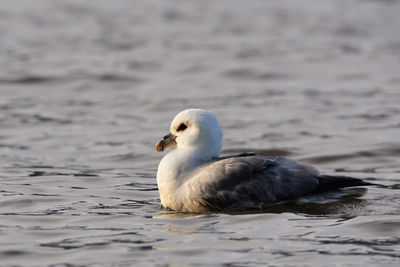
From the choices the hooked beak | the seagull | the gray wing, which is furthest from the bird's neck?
the hooked beak

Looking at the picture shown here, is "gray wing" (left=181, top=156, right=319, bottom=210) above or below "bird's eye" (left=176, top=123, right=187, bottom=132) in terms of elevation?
below

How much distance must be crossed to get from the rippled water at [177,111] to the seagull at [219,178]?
0.63ft

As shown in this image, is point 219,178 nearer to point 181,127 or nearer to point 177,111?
point 181,127

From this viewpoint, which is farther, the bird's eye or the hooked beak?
the hooked beak

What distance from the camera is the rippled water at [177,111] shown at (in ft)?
23.1

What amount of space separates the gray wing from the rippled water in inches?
7.0

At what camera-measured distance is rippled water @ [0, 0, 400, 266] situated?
23.1ft

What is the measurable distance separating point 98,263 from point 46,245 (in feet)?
2.39

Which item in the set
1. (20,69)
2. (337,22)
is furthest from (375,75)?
(20,69)

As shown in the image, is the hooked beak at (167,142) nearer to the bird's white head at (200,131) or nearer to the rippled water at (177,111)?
A: the bird's white head at (200,131)

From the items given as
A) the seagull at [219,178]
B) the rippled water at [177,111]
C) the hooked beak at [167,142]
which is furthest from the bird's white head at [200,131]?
the rippled water at [177,111]

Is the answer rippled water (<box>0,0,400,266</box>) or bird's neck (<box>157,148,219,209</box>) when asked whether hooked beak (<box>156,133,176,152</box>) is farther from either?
rippled water (<box>0,0,400,266</box>)

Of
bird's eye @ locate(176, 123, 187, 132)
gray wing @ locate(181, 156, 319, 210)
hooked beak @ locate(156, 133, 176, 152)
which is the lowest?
gray wing @ locate(181, 156, 319, 210)

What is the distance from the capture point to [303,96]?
1591cm
